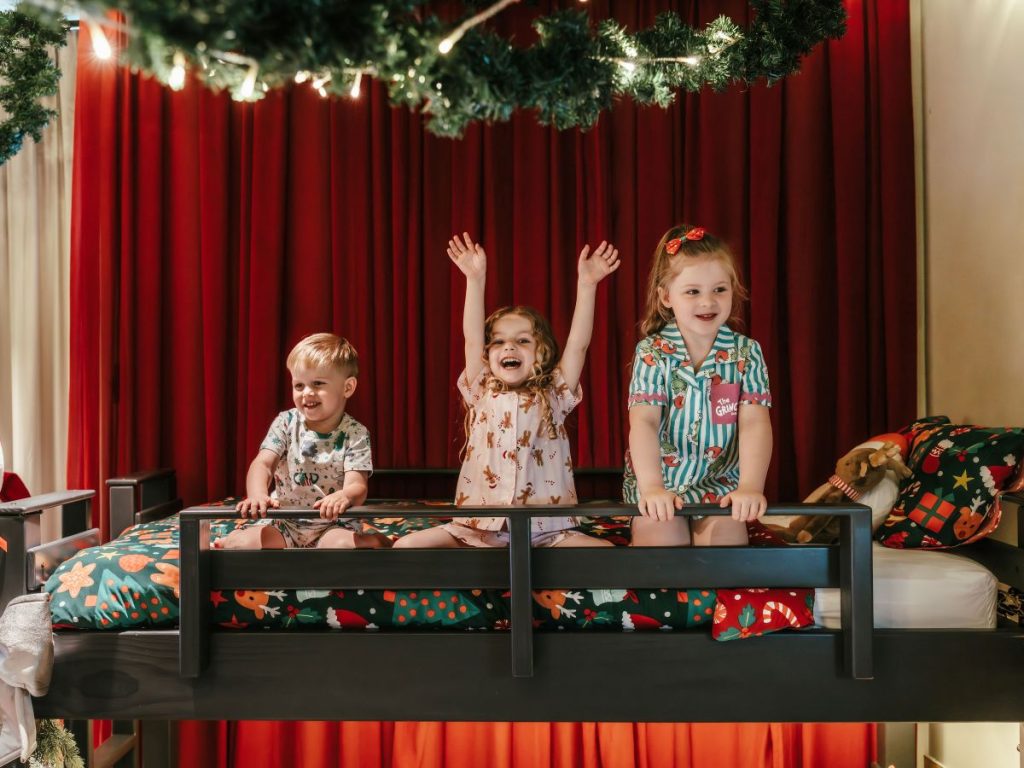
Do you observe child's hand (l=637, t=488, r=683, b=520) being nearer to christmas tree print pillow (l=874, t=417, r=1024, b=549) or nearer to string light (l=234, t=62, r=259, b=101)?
christmas tree print pillow (l=874, t=417, r=1024, b=549)

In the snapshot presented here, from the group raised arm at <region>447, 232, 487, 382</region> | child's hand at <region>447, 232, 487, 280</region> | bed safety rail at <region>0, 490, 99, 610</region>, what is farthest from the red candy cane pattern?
bed safety rail at <region>0, 490, 99, 610</region>

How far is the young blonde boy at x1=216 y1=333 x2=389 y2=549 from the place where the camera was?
2168mm

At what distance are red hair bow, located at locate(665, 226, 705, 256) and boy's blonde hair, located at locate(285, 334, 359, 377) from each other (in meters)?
0.91

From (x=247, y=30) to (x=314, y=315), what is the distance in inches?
79.3

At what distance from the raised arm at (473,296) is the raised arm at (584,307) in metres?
0.24

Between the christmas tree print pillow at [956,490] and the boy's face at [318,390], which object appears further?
the boy's face at [318,390]

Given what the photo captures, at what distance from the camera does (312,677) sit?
6.02ft

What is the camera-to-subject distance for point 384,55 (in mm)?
1101

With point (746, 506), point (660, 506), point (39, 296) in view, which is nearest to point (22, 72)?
point (39, 296)

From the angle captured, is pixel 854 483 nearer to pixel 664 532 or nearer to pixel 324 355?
pixel 664 532

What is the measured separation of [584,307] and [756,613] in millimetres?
871

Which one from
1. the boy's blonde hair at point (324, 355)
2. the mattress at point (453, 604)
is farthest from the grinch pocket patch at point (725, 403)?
the boy's blonde hair at point (324, 355)

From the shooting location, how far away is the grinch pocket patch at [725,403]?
2020 millimetres

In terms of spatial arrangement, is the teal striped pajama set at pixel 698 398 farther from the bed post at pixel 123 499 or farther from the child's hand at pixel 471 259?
the bed post at pixel 123 499
